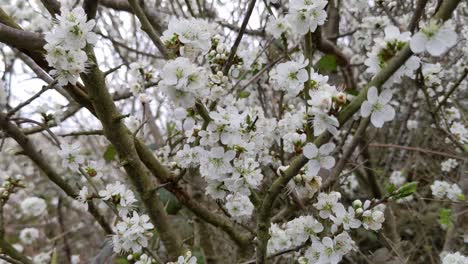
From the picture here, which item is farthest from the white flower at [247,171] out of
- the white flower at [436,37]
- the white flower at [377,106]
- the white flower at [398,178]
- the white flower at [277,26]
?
the white flower at [398,178]

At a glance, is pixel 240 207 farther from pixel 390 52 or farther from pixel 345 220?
pixel 390 52

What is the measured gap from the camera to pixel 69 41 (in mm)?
1256

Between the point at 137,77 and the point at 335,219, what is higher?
the point at 137,77

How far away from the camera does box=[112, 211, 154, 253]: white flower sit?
152 centimetres

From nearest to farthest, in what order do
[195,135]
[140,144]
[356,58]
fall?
1. [195,135]
2. [140,144]
3. [356,58]

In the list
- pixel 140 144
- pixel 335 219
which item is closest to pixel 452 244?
pixel 335 219

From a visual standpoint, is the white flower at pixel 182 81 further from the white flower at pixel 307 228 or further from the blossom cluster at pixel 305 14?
the white flower at pixel 307 228

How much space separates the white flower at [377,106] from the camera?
37.6 inches

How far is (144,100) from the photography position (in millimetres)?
1868

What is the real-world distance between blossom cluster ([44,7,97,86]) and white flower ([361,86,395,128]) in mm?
748

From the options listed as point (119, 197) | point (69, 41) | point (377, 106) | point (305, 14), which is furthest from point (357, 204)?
point (69, 41)

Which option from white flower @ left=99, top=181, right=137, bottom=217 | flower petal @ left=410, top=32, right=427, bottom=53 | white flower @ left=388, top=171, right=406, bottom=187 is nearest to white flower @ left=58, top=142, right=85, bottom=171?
white flower @ left=99, top=181, right=137, bottom=217

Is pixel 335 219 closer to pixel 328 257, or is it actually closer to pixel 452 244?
pixel 328 257

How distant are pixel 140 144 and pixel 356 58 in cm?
243
